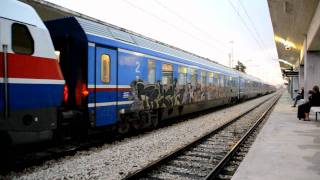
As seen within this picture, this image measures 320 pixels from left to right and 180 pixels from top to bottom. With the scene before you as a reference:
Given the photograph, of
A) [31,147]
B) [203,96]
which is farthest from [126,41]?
[203,96]

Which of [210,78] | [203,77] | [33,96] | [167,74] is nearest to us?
[33,96]

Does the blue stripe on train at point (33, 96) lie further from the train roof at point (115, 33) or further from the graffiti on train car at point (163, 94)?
the graffiti on train car at point (163, 94)

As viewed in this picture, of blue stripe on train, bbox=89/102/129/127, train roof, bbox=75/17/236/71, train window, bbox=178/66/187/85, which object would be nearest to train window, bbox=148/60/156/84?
train roof, bbox=75/17/236/71

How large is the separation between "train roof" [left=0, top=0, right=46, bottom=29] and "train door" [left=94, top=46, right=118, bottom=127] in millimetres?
2607

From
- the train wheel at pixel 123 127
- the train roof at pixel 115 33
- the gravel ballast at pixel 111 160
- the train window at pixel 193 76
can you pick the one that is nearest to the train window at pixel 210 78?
the train window at pixel 193 76

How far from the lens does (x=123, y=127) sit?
452 inches

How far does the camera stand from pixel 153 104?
1335 cm

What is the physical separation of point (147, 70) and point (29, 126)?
251 inches

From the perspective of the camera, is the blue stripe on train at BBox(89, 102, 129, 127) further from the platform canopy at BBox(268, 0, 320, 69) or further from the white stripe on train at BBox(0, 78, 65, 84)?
the platform canopy at BBox(268, 0, 320, 69)

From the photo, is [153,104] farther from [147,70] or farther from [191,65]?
[191,65]

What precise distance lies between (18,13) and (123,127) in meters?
5.50

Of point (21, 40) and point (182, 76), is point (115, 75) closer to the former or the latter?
point (21, 40)

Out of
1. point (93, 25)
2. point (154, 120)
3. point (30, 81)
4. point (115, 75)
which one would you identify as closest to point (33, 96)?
point (30, 81)

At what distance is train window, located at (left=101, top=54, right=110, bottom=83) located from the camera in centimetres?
991
